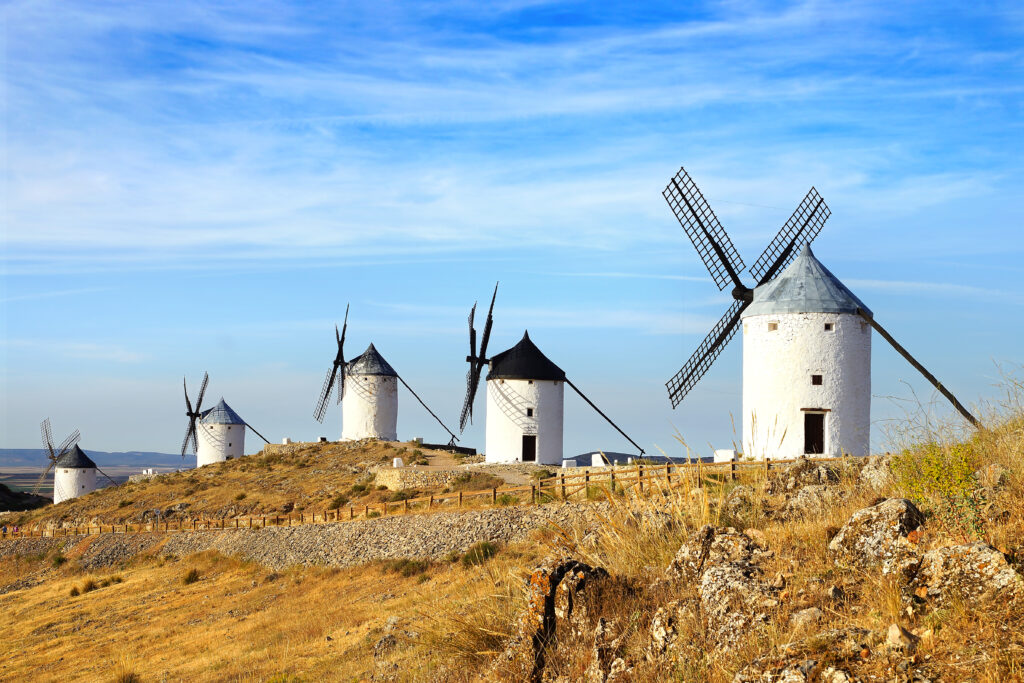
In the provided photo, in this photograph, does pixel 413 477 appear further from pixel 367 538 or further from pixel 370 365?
pixel 370 365

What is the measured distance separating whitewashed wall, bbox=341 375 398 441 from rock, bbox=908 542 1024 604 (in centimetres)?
4661

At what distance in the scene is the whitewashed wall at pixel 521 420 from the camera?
117 ft

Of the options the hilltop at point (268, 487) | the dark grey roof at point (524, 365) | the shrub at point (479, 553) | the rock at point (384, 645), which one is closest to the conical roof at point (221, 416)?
the hilltop at point (268, 487)

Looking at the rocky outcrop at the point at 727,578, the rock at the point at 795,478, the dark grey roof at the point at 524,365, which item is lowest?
the rocky outcrop at the point at 727,578

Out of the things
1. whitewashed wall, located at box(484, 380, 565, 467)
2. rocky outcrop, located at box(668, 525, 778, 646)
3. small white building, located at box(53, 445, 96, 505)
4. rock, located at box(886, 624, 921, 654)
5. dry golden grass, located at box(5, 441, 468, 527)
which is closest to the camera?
rock, located at box(886, 624, 921, 654)

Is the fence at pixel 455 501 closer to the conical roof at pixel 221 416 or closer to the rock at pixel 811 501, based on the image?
the rock at pixel 811 501

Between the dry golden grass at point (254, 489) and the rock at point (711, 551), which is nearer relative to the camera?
the rock at point (711, 551)

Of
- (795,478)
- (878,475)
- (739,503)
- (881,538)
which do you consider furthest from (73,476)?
(881,538)

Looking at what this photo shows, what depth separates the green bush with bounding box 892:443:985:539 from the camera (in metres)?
6.29

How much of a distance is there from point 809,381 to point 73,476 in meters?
54.0

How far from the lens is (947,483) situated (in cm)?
702

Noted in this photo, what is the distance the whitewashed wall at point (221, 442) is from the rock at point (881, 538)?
2298 inches

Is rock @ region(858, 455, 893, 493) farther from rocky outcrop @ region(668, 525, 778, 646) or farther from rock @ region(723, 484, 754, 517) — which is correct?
rocky outcrop @ region(668, 525, 778, 646)

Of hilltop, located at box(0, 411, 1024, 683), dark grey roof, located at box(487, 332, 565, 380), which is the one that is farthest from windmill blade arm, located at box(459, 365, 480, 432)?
hilltop, located at box(0, 411, 1024, 683)
